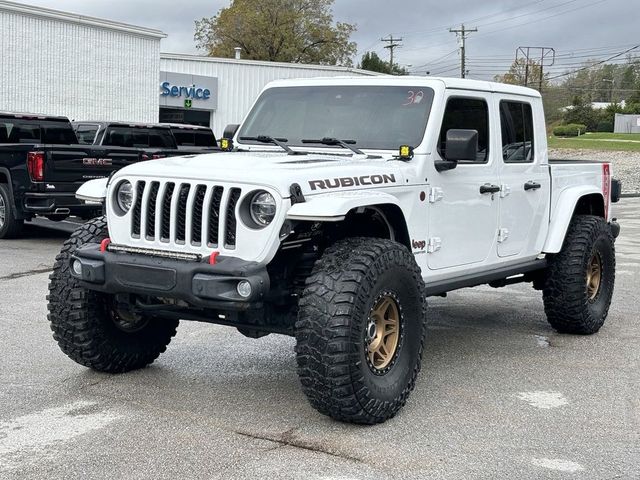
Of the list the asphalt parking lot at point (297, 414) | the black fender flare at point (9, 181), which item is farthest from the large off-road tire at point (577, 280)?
the black fender flare at point (9, 181)

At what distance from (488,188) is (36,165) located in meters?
7.93

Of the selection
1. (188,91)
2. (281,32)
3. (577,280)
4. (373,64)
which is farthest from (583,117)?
(577,280)

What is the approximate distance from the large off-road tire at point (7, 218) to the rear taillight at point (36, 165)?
645 mm

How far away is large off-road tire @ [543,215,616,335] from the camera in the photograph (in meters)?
7.47

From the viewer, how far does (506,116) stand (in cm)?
707

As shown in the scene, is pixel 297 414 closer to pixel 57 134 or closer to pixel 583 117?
pixel 57 134

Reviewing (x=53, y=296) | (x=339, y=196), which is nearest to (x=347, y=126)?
(x=339, y=196)

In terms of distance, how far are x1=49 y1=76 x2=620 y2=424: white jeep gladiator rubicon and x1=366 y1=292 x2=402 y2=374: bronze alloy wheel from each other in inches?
0.4

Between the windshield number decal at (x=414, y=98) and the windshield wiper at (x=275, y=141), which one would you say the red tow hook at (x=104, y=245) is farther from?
the windshield number decal at (x=414, y=98)

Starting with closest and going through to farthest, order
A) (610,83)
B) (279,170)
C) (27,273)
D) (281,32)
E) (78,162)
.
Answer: (279,170), (27,273), (78,162), (281,32), (610,83)

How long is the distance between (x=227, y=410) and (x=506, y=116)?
10.8 feet

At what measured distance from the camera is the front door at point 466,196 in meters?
6.07

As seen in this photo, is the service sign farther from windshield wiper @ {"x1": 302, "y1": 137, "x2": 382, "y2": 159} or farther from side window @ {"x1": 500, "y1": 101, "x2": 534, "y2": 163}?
windshield wiper @ {"x1": 302, "y1": 137, "x2": 382, "y2": 159}

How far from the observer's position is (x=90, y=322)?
225 inches
